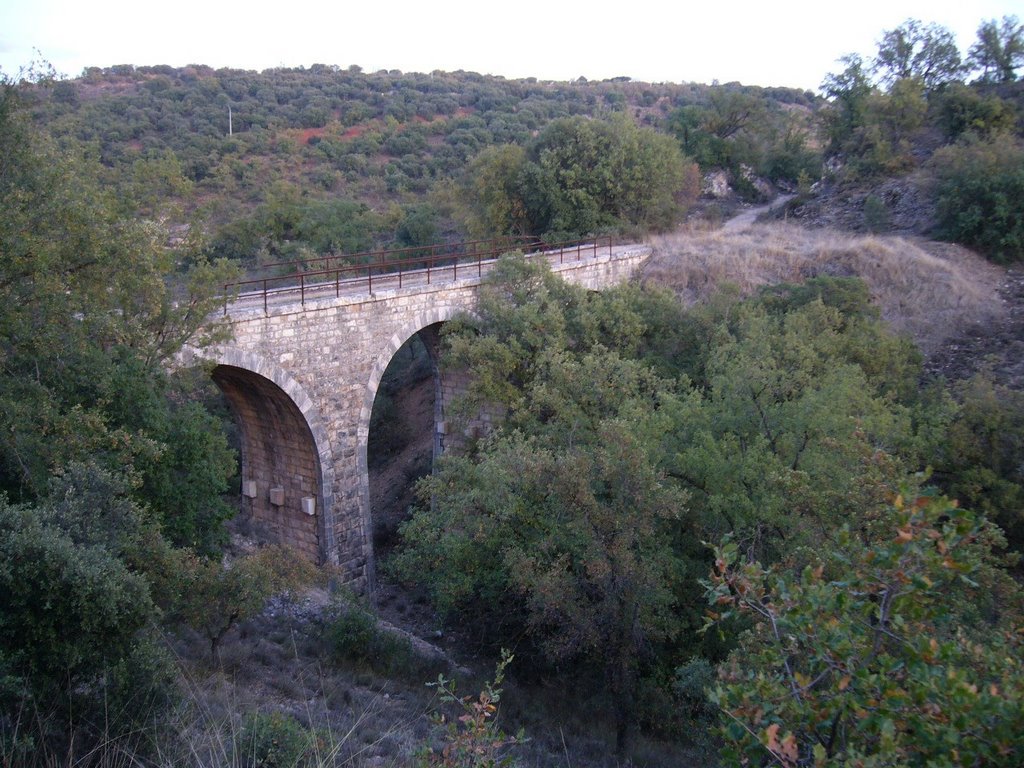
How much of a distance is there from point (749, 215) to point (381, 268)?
16.1 metres

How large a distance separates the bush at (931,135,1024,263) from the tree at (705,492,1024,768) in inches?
891

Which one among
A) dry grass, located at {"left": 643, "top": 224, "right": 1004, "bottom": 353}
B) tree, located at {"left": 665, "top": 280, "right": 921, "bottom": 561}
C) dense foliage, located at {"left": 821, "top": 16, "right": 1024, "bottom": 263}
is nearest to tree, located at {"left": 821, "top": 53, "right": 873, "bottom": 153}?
dense foliage, located at {"left": 821, "top": 16, "right": 1024, "bottom": 263}

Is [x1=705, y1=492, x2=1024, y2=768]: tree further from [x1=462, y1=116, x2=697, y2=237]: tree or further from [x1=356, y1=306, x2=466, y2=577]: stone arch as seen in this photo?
[x1=462, y1=116, x2=697, y2=237]: tree

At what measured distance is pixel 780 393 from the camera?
13.2 meters

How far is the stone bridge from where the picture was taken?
14.2 meters

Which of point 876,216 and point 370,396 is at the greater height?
point 876,216

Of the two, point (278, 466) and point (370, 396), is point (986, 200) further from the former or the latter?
point (278, 466)

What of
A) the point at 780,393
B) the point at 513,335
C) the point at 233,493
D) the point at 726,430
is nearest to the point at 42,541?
the point at 726,430

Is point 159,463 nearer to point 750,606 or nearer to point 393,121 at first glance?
point 750,606

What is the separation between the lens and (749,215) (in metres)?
32.4

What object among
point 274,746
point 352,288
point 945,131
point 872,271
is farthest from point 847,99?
point 274,746

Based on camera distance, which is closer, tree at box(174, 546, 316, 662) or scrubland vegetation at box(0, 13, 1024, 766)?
scrubland vegetation at box(0, 13, 1024, 766)

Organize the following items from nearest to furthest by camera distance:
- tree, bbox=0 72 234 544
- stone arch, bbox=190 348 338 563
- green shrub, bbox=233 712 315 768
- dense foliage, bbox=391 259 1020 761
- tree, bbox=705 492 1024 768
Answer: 1. tree, bbox=705 492 1024 768
2. green shrub, bbox=233 712 315 768
3. tree, bbox=0 72 234 544
4. dense foliage, bbox=391 259 1020 761
5. stone arch, bbox=190 348 338 563

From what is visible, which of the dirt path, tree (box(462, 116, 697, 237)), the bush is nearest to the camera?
the bush
